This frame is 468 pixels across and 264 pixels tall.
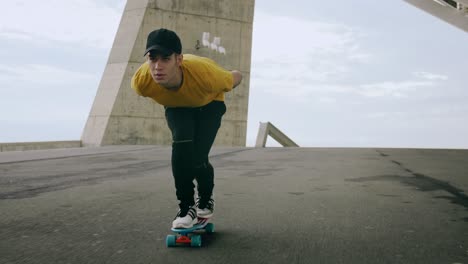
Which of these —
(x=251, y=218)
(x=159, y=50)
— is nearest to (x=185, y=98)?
(x=159, y=50)

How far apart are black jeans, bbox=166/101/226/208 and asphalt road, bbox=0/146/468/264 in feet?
1.33

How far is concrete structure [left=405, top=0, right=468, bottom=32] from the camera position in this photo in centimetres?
1725

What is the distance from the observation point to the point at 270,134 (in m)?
19.9

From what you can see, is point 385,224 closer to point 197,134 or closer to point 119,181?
point 197,134

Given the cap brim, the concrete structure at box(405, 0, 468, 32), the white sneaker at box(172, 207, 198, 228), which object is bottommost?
the white sneaker at box(172, 207, 198, 228)

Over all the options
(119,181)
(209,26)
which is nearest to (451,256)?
(119,181)

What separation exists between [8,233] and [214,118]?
67.6 inches

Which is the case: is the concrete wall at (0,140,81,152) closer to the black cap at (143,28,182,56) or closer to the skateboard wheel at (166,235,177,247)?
the skateboard wheel at (166,235,177,247)

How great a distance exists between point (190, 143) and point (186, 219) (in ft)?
1.66

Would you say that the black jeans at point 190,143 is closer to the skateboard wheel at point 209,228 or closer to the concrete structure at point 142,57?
→ the skateboard wheel at point 209,228

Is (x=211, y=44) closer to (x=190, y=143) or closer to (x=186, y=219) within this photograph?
(x=190, y=143)

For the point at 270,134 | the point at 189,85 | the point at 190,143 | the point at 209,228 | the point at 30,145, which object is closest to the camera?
the point at 189,85

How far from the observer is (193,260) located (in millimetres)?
2969

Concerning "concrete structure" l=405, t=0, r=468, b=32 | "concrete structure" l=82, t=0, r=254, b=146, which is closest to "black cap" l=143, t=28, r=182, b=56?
"concrete structure" l=405, t=0, r=468, b=32
